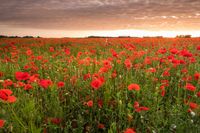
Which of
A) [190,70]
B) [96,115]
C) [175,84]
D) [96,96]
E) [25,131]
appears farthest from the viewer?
[190,70]

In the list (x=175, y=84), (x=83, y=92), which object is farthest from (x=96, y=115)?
(x=175, y=84)

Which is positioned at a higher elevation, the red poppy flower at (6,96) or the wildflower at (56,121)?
the red poppy flower at (6,96)

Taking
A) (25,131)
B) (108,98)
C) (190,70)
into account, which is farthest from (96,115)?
(190,70)

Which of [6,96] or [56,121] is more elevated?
[6,96]

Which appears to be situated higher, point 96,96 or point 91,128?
point 96,96

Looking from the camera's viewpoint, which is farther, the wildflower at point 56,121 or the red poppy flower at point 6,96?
the wildflower at point 56,121

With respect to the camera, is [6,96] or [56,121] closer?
[6,96]

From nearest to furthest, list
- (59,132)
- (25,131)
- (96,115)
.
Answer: (25,131) → (59,132) → (96,115)

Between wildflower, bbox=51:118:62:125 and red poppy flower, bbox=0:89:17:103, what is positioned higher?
red poppy flower, bbox=0:89:17:103

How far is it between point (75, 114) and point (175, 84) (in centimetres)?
187

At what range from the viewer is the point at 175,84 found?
473cm

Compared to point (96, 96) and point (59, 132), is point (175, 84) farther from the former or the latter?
point (59, 132)

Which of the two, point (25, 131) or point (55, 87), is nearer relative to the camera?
point (25, 131)

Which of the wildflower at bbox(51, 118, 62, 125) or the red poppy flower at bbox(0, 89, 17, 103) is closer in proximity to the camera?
the red poppy flower at bbox(0, 89, 17, 103)
